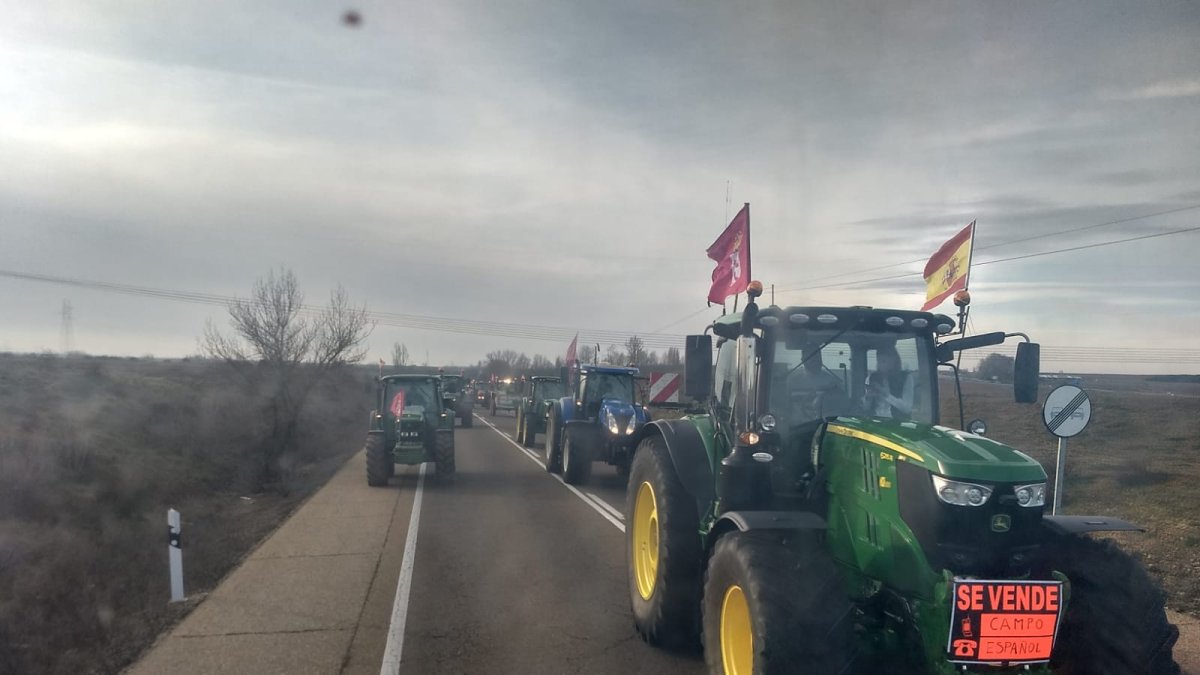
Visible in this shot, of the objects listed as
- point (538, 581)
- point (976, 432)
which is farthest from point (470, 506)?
point (976, 432)

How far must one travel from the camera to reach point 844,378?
18.9 ft

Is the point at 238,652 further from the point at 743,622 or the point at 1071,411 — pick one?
the point at 1071,411

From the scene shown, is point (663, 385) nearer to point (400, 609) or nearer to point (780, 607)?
point (400, 609)

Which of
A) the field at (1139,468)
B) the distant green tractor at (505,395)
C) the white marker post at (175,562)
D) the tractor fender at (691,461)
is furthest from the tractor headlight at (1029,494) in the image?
the distant green tractor at (505,395)

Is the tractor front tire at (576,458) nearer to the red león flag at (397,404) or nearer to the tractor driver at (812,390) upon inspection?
the red león flag at (397,404)

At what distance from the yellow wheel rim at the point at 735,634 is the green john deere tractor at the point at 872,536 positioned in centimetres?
1

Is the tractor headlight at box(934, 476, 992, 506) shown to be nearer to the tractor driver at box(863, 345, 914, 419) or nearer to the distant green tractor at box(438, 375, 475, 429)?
the tractor driver at box(863, 345, 914, 419)

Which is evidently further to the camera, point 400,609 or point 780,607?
point 400,609

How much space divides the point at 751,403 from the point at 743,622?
5.10 feet

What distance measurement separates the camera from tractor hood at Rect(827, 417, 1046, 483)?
14.0 feet

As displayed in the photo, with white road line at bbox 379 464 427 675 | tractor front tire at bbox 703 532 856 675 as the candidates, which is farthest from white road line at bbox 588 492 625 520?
tractor front tire at bbox 703 532 856 675

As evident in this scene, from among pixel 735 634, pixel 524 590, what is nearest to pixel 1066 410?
pixel 735 634

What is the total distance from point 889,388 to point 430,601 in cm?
473

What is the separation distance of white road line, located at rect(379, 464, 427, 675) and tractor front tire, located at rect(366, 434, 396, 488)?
4.26 m
